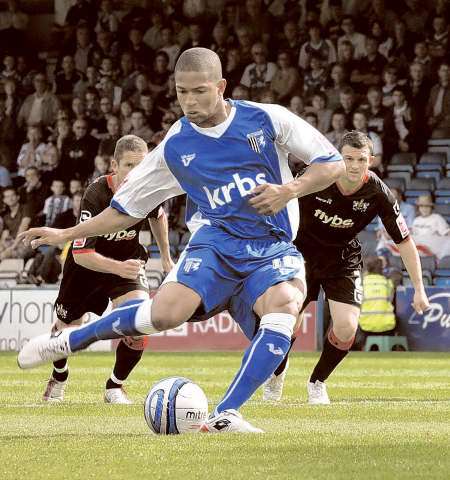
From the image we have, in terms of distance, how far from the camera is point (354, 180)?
10.1 metres

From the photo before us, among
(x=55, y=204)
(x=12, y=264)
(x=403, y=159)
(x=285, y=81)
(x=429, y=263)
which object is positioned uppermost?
(x=285, y=81)

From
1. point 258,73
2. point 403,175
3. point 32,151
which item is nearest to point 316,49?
point 258,73

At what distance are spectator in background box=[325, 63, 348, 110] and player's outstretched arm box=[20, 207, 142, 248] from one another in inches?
618

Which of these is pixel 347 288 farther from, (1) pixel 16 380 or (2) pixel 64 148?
(2) pixel 64 148

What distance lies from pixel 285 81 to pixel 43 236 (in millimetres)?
16620

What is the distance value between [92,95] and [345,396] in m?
A: 16.0

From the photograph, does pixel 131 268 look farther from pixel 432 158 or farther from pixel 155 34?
pixel 155 34

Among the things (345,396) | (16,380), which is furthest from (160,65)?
(345,396)

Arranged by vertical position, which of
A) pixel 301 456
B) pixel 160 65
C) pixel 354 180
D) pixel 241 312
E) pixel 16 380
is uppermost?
pixel 160 65

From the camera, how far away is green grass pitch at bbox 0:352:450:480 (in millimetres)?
5547

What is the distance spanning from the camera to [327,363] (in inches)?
400

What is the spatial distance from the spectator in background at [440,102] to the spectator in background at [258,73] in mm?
3168

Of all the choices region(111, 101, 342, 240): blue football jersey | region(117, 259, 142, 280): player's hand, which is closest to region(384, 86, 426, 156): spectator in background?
region(117, 259, 142, 280): player's hand

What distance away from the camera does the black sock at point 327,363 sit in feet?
33.1
